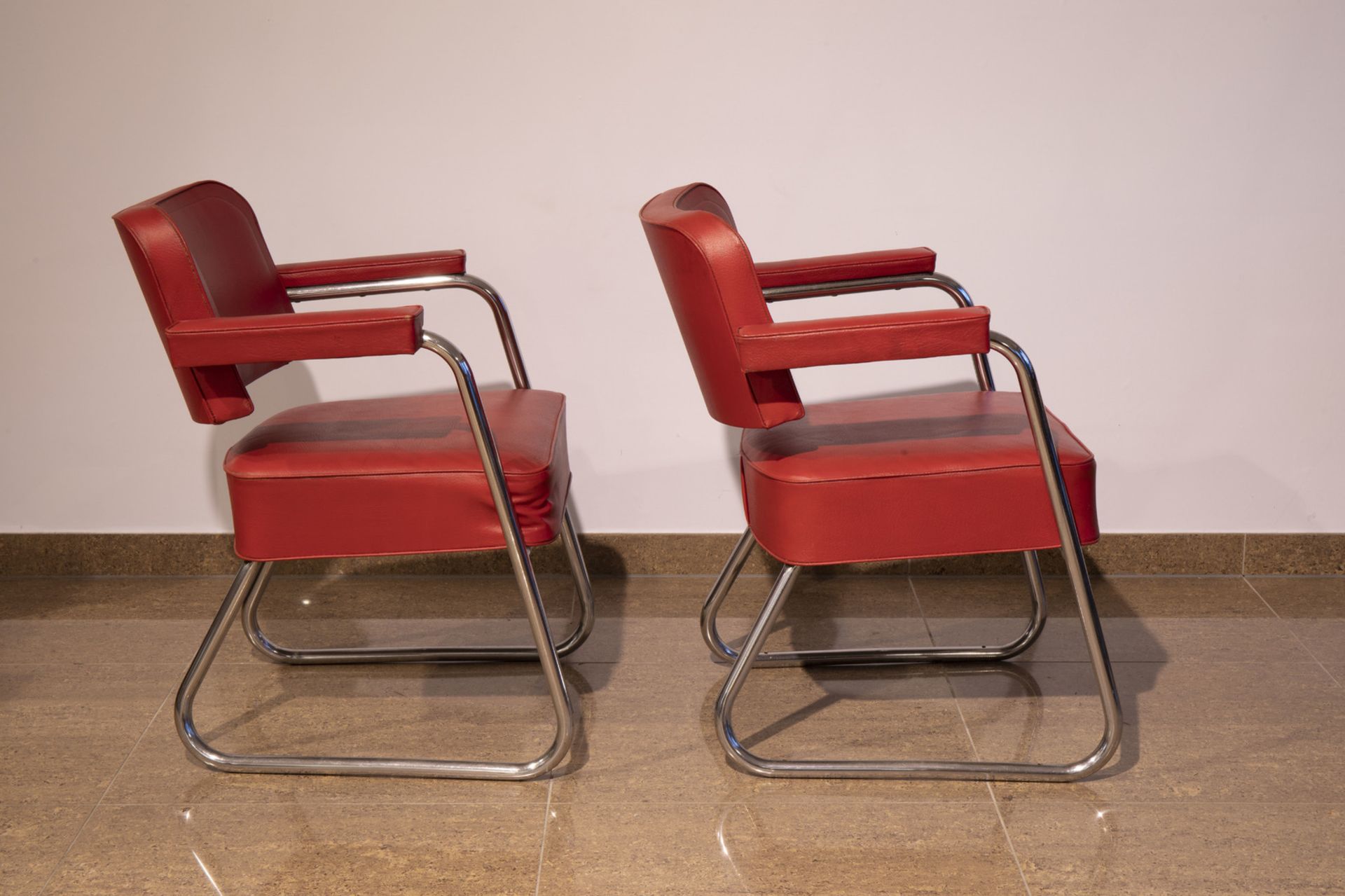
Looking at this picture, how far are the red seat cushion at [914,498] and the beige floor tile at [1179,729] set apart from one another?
362 mm

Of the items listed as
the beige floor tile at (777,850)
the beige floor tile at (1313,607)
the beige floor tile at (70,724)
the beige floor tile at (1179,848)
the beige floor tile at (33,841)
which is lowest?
the beige floor tile at (1313,607)

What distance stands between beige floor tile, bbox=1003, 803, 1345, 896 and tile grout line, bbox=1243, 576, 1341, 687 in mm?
432

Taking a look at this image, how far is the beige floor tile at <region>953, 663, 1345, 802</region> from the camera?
1688 millimetres

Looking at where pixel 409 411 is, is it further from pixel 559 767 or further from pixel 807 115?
pixel 807 115

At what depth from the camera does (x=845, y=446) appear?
165 centimetres

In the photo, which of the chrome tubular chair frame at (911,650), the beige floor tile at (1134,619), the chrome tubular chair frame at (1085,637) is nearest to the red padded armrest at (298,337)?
the chrome tubular chair frame at (1085,637)

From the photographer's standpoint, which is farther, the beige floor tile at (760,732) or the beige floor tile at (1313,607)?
the beige floor tile at (1313,607)

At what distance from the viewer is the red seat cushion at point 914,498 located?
157cm

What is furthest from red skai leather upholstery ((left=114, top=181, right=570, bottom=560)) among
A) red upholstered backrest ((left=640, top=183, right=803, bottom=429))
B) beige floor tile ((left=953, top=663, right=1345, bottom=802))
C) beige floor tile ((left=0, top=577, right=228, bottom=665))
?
beige floor tile ((left=953, top=663, right=1345, bottom=802))

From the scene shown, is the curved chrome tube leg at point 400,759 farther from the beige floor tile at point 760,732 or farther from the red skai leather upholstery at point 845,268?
the red skai leather upholstery at point 845,268

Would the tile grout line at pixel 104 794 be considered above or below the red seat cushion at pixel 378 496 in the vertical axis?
below

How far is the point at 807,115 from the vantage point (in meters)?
2.21

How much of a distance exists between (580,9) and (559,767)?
1.33 m

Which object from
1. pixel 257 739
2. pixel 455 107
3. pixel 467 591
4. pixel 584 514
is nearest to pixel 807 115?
pixel 455 107
